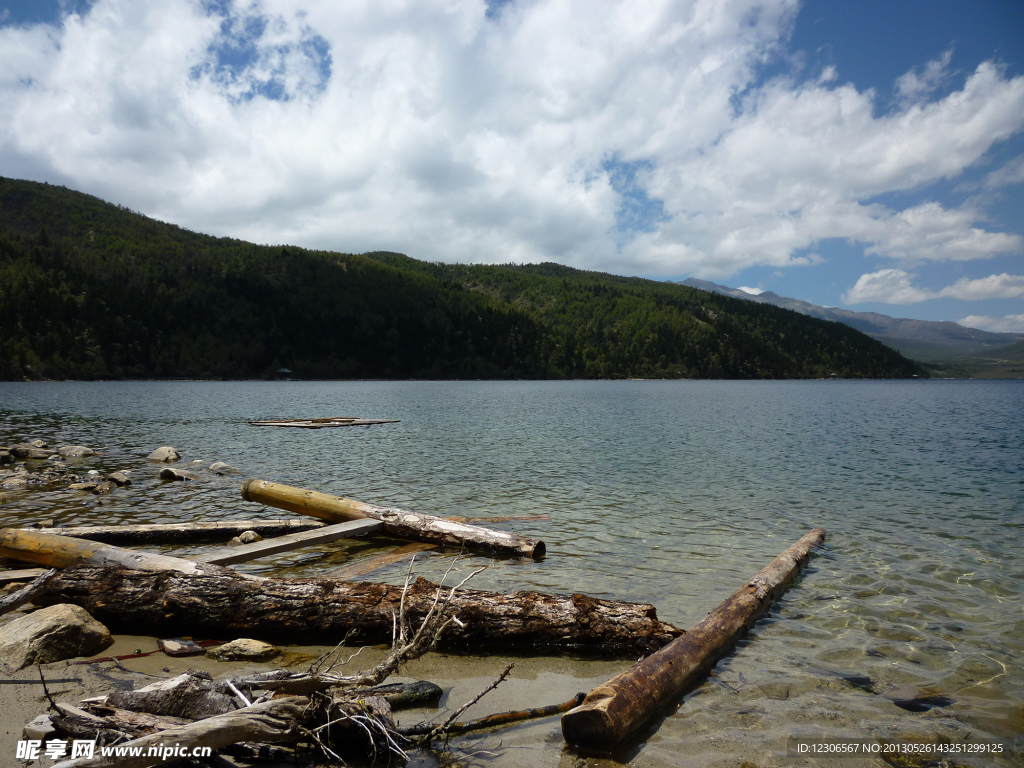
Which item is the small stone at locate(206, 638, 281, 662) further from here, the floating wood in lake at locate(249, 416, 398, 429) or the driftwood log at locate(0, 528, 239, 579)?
the floating wood in lake at locate(249, 416, 398, 429)

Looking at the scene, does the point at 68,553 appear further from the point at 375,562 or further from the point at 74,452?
the point at 74,452

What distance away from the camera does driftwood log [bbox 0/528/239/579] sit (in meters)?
7.41

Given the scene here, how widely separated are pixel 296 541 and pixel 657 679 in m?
7.32

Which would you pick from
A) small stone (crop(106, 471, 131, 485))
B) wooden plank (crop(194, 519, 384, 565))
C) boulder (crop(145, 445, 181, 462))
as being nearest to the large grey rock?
wooden plank (crop(194, 519, 384, 565))

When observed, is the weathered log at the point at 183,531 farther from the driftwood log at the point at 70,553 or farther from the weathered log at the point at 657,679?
the weathered log at the point at 657,679

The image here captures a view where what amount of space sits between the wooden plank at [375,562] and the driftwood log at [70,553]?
227 centimetres

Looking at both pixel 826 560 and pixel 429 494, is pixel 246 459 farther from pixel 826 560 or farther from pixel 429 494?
pixel 826 560

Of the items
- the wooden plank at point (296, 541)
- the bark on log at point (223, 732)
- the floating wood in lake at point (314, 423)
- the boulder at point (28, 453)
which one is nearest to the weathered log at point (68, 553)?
the wooden plank at point (296, 541)

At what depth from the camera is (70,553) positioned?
8.02 meters

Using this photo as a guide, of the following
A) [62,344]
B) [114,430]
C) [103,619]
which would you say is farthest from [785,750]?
[62,344]

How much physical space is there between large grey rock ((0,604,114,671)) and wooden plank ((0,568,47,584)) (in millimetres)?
1821

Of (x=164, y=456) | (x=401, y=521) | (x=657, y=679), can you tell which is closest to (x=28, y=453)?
(x=164, y=456)

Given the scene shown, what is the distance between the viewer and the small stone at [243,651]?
236 inches

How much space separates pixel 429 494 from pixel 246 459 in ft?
37.1
